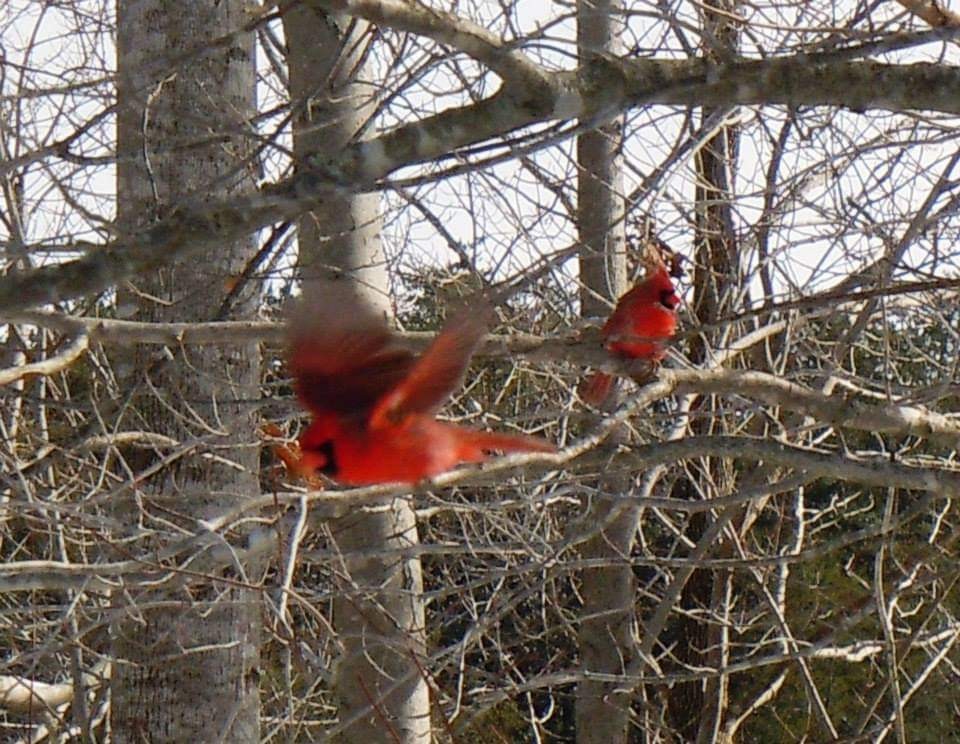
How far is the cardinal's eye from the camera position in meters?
4.15

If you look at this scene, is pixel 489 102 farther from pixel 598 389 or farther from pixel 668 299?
pixel 598 389

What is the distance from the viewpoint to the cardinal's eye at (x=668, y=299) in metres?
4.15

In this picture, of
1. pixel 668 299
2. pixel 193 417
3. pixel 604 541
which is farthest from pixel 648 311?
pixel 604 541

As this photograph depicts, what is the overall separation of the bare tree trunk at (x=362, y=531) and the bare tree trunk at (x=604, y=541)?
0.76m

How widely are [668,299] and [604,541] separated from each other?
2.86 meters

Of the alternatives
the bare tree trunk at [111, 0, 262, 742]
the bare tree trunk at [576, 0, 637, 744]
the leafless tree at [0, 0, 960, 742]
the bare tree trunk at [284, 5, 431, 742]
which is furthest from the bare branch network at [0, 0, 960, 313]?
the bare tree trunk at [576, 0, 637, 744]

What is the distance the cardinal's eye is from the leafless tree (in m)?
0.19

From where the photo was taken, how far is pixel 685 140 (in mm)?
5105

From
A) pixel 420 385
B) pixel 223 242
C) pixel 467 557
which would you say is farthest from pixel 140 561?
pixel 467 557

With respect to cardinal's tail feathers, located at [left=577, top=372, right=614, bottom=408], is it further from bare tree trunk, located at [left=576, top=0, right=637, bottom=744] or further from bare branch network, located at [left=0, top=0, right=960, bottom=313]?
bare branch network, located at [left=0, top=0, right=960, bottom=313]

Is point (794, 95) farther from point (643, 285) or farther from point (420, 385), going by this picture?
point (643, 285)

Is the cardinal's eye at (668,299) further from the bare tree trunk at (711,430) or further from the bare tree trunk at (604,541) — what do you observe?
the bare tree trunk at (604,541)

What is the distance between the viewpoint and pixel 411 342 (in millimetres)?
3211

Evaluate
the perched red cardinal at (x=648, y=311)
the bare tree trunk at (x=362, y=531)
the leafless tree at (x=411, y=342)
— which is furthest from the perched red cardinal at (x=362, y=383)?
the bare tree trunk at (x=362, y=531)
